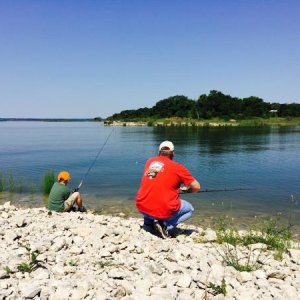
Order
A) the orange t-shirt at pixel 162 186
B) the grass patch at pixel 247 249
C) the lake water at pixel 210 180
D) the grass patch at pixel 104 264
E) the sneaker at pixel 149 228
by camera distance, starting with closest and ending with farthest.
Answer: the grass patch at pixel 104 264 → the grass patch at pixel 247 249 → the orange t-shirt at pixel 162 186 → the sneaker at pixel 149 228 → the lake water at pixel 210 180

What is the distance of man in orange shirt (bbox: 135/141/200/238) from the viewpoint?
8352 mm

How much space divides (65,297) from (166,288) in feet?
5.19

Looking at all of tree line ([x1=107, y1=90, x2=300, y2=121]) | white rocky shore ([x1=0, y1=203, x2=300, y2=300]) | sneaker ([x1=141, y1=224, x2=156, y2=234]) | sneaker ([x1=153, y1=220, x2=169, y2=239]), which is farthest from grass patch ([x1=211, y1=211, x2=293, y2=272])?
tree line ([x1=107, y1=90, x2=300, y2=121])

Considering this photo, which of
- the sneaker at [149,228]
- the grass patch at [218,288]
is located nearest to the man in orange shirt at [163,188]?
the sneaker at [149,228]

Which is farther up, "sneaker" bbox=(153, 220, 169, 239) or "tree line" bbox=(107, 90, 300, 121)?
"tree line" bbox=(107, 90, 300, 121)

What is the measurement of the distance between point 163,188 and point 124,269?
7.69 feet

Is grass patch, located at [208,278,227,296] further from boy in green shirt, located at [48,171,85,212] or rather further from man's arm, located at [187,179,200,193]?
boy in green shirt, located at [48,171,85,212]

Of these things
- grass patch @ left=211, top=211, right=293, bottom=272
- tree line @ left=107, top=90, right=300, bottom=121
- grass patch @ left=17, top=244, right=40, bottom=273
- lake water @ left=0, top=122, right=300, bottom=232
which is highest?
tree line @ left=107, top=90, right=300, bottom=121

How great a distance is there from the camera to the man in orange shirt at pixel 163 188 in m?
8.35

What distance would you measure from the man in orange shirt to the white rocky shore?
571 millimetres

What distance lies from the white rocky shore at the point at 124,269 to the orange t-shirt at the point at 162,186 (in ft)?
2.35

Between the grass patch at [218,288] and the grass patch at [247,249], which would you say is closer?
the grass patch at [218,288]

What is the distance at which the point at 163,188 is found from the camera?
8344 mm

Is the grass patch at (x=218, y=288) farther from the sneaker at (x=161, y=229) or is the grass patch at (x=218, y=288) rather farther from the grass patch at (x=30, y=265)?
the grass patch at (x=30, y=265)
